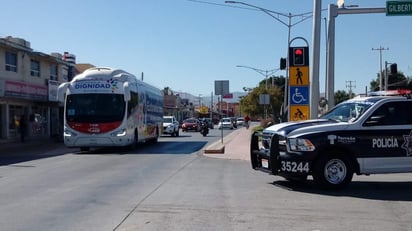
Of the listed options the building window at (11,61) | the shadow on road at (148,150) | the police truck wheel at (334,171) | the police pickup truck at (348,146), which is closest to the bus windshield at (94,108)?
the shadow on road at (148,150)

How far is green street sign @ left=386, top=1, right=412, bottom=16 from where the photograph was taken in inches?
870

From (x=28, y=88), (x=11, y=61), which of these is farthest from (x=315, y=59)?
(x=11, y=61)

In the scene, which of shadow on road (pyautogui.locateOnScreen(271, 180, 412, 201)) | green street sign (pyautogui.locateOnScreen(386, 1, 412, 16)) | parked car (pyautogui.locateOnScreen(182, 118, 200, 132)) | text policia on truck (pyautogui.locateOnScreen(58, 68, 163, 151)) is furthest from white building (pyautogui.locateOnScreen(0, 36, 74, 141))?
shadow on road (pyautogui.locateOnScreen(271, 180, 412, 201))

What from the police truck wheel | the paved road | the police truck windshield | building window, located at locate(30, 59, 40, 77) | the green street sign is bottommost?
the paved road

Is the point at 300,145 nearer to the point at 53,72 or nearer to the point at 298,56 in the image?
the point at 298,56

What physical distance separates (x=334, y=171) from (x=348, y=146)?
60 cm

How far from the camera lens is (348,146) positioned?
38.1ft

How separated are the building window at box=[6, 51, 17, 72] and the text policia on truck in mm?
11576

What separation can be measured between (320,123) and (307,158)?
99 cm

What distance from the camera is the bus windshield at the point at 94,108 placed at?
24359mm

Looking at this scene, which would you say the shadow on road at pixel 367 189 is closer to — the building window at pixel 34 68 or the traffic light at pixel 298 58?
the traffic light at pixel 298 58

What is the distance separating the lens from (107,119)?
2431 cm

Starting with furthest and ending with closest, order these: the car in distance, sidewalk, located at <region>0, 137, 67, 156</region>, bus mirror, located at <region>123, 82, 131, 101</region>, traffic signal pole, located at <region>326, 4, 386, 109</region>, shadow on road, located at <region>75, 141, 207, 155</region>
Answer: the car in distance, sidewalk, located at <region>0, 137, 67, 156</region>, shadow on road, located at <region>75, 141, 207, 155</region>, bus mirror, located at <region>123, 82, 131, 101</region>, traffic signal pole, located at <region>326, 4, 386, 109</region>

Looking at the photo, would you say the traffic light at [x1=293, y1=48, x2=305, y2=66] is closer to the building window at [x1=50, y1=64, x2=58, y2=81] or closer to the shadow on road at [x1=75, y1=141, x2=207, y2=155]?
the shadow on road at [x1=75, y1=141, x2=207, y2=155]
